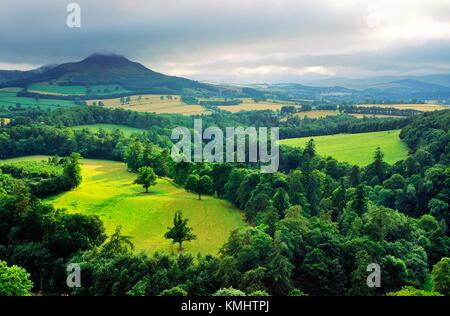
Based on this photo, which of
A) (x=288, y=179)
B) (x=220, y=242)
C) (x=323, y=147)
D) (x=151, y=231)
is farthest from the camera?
(x=323, y=147)

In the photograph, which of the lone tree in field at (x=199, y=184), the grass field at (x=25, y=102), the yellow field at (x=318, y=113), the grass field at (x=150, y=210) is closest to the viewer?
the grass field at (x=150, y=210)

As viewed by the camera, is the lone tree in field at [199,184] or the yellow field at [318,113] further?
the yellow field at [318,113]

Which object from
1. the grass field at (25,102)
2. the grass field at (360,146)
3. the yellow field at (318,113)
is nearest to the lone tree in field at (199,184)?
the grass field at (360,146)

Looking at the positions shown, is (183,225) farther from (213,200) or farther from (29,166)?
(29,166)

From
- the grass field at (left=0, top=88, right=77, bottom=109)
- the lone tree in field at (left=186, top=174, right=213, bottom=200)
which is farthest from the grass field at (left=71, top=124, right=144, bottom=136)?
the lone tree in field at (left=186, top=174, right=213, bottom=200)

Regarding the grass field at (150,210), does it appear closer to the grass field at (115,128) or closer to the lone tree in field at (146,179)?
the lone tree in field at (146,179)

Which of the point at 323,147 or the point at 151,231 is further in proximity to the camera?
the point at 323,147
